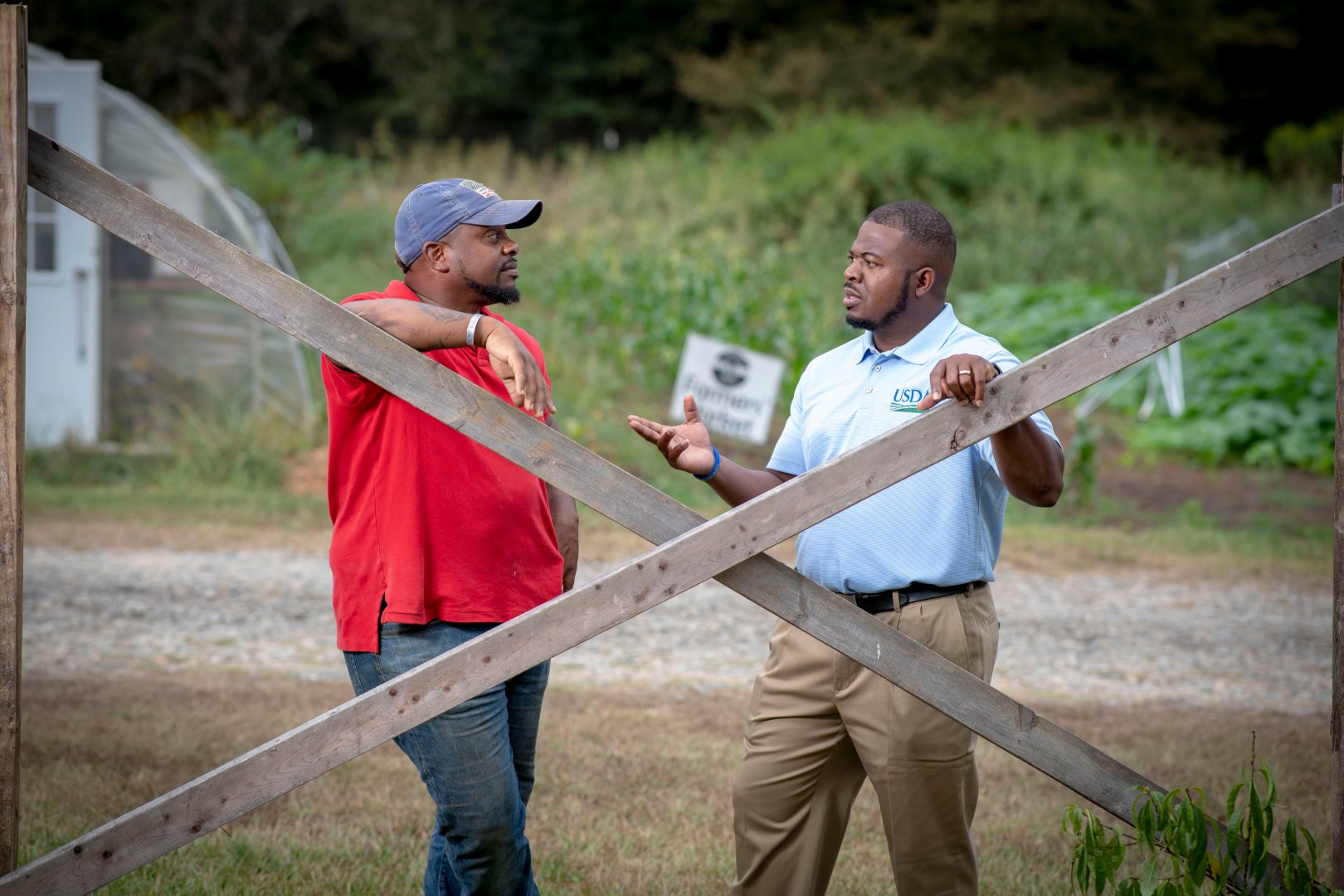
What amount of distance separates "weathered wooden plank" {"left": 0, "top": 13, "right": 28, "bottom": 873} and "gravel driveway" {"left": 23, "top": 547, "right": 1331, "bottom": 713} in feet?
11.9

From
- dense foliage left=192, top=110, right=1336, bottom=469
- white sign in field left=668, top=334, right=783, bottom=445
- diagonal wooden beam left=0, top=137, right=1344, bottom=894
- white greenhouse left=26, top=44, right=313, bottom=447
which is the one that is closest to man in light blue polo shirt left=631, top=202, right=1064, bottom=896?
diagonal wooden beam left=0, top=137, right=1344, bottom=894

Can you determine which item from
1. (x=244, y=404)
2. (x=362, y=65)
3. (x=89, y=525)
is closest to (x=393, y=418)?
(x=89, y=525)

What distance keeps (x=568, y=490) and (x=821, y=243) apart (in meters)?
14.6

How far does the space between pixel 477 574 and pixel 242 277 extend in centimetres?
82

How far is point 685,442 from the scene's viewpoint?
3.08 meters

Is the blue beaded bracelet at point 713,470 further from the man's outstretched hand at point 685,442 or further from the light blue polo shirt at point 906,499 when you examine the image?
the light blue polo shirt at point 906,499

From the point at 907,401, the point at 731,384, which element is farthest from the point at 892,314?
the point at 731,384

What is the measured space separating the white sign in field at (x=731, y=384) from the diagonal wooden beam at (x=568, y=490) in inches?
251

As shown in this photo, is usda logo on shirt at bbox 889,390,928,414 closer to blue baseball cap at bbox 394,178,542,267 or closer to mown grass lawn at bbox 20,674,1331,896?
blue baseball cap at bbox 394,178,542,267

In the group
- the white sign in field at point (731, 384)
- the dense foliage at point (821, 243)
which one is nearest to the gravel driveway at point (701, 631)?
the white sign in field at point (731, 384)

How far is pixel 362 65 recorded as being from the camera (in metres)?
30.9

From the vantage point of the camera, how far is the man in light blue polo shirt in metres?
2.97

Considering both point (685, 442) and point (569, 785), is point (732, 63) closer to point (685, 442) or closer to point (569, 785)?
point (569, 785)

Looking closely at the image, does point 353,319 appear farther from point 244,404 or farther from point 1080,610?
point 244,404
